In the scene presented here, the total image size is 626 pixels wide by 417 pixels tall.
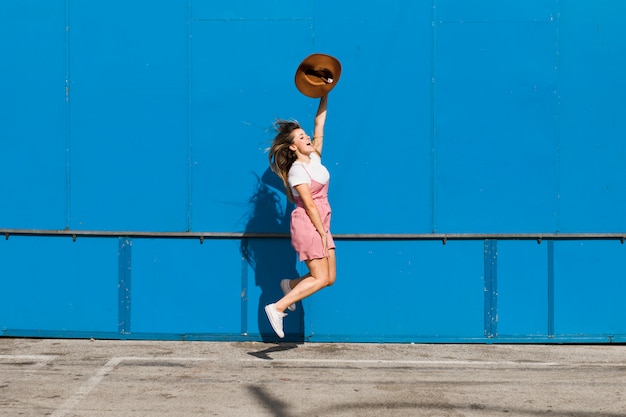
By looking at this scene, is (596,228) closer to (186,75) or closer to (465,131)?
(465,131)

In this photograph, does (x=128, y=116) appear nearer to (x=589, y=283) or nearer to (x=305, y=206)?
(x=305, y=206)

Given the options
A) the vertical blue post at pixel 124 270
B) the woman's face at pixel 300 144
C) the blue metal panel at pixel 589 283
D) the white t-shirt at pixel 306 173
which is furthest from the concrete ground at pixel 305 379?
the woman's face at pixel 300 144

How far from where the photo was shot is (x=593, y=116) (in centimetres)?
784

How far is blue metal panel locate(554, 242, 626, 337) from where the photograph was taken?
783 centimetres

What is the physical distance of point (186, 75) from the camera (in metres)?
7.93

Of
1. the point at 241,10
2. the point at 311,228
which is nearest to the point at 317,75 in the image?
the point at 241,10

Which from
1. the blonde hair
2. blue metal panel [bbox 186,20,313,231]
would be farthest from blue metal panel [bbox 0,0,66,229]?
the blonde hair

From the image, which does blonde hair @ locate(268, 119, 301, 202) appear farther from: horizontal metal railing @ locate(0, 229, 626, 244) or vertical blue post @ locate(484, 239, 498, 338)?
vertical blue post @ locate(484, 239, 498, 338)

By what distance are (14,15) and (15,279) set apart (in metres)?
2.23

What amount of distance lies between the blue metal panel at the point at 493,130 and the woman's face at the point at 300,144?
1.22 metres

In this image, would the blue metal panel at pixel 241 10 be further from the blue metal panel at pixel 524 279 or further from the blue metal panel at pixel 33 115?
the blue metal panel at pixel 524 279

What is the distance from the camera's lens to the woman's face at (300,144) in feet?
23.8

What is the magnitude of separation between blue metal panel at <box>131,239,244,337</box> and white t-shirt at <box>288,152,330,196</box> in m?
1.05

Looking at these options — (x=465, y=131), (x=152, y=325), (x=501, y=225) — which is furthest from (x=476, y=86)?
(x=152, y=325)
